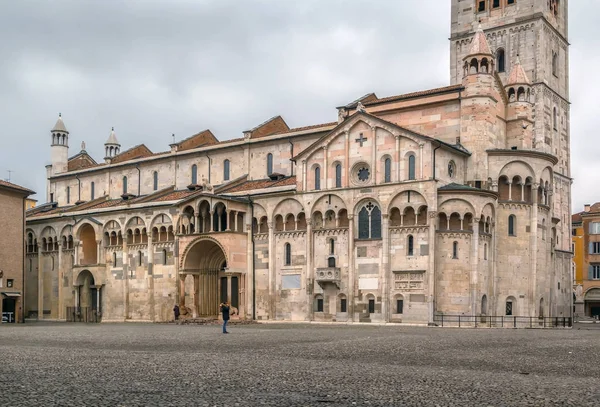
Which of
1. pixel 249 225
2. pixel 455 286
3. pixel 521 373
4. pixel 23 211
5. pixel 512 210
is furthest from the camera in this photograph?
pixel 23 211

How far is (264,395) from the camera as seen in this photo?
14703 millimetres

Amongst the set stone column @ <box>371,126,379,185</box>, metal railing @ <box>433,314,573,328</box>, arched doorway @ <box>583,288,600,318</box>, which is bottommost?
arched doorway @ <box>583,288,600,318</box>

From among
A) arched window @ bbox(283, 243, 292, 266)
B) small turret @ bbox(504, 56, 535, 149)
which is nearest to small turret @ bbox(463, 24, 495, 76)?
small turret @ bbox(504, 56, 535, 149)

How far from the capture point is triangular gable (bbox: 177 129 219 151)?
7081 cm

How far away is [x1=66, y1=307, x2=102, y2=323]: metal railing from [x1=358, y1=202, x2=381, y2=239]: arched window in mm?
27012

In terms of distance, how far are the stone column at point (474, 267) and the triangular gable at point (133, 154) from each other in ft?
125

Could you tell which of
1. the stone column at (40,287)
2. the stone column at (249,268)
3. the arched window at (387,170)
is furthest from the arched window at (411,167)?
the stone column at (40,287)

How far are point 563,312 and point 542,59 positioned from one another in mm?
24028

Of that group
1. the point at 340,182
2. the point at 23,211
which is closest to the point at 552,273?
the point at 340,182

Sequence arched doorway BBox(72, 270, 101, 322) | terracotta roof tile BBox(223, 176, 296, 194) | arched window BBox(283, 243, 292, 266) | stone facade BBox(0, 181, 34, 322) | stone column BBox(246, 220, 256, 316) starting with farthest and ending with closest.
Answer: arched doorway BBox(72, 270, 101, 322), stone facade BBox(0, 181, 34, 322), terracotta roof tile BBox(223, 176, 296, 194), stone column BBox(246, 220, 256, 316), arched window BBox(283, 243, 292, 266)

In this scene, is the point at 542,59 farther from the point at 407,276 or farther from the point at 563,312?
the point at 407,276

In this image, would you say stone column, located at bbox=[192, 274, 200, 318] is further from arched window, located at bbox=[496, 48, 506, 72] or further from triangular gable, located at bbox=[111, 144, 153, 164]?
arched window, located at bbox=[496, 48, 506, 72]

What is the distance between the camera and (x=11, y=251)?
61.9 metres

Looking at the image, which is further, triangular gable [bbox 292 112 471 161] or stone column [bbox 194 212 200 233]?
stone column [bbox 194 212 200 233]
